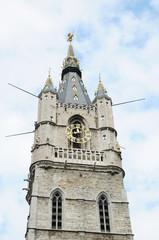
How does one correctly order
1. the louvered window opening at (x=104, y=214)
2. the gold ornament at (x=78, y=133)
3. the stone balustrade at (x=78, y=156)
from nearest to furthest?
the louvered window opening at (x=104, y=214)
the stone balustrade at (x=78, y=156)
the gold ornament at (x=78, y=133)

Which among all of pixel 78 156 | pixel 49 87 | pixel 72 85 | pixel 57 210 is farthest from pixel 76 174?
pixel 72 85

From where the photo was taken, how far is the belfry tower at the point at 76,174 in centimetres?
2253

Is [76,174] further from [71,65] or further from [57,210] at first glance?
[71,65]

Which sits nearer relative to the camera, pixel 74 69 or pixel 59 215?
pixel 59 215

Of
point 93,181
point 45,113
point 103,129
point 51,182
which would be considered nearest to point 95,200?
point 93,181

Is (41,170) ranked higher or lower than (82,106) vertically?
lower

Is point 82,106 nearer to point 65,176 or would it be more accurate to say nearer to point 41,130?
point 41,130

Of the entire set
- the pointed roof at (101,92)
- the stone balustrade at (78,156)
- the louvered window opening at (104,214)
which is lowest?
the louvered window opening at (104,214)

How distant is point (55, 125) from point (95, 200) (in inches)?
329

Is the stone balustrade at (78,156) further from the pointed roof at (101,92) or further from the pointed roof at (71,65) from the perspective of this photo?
the pointed roof at (71,65)

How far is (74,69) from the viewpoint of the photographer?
Result: 40906 mm

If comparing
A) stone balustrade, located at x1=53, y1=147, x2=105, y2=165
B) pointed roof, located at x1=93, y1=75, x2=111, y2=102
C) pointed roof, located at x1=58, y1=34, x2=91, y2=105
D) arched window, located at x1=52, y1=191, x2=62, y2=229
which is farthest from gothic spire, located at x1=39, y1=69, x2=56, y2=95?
arched window, located at x1=52, y1=191, x2=62, y2=229

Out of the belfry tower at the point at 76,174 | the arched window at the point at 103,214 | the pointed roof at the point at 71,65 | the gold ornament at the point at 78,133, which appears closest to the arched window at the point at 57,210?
the belfry tower at the point at 76,174

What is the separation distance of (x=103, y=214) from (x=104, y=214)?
74mm
